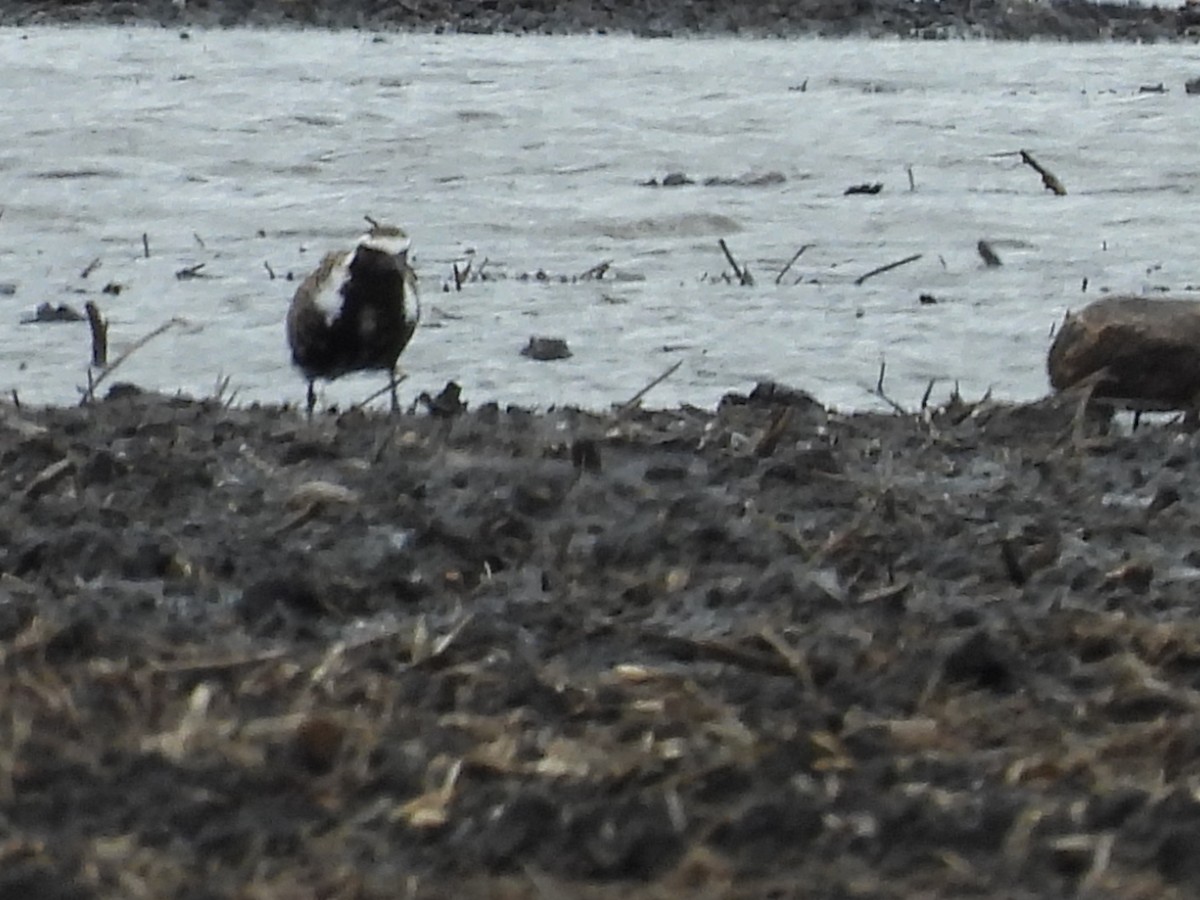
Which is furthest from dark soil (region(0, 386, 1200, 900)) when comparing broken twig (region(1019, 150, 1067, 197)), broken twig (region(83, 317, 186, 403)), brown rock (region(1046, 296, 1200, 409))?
broken twig (region(1019, 150, 1067, 197))

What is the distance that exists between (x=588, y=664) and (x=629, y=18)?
9.12 metres

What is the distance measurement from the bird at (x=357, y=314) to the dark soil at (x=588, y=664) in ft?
3.74

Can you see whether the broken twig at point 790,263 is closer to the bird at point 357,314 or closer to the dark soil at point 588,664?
the bird at point 357,314

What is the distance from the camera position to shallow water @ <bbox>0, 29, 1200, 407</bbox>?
518cm

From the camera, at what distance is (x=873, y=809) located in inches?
82.3

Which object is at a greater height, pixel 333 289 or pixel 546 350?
pixel 333 289

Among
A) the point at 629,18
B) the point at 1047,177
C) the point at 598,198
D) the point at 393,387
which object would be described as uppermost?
the point at 629,18

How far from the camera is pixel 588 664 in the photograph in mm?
2527

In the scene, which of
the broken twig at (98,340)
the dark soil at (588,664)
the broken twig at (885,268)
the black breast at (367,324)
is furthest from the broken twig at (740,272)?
the dark soil at (588,664)

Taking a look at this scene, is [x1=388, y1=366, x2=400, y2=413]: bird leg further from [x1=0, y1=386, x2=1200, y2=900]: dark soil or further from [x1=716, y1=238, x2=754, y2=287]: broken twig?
[x1=716, y1=238, x2=754, y2=287]: broken twig

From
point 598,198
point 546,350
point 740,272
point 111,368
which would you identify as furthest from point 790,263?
point 111,368

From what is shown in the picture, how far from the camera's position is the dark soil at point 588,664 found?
1.99m

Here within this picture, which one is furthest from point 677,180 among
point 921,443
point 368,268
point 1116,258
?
point 921,443

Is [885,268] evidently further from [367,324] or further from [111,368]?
[111,368]
